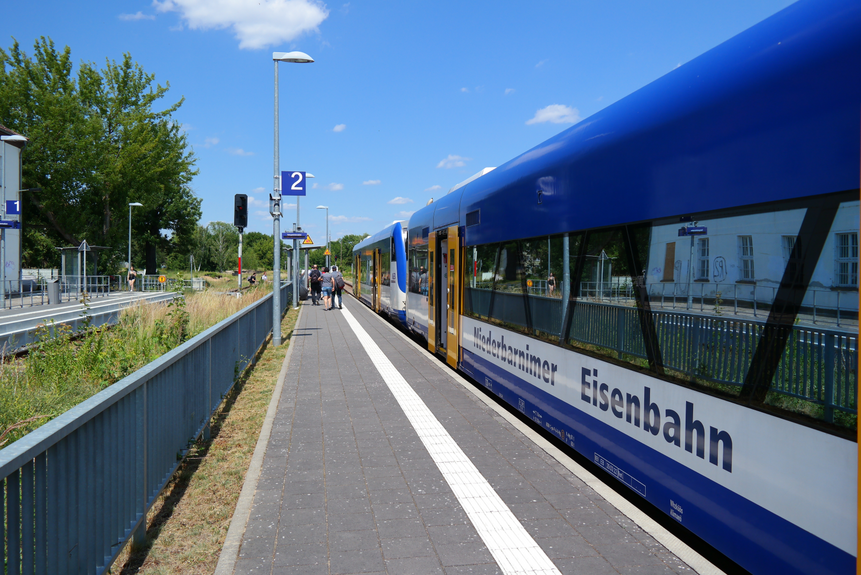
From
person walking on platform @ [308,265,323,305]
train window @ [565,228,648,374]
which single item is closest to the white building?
train window @ [565,228,648,374]

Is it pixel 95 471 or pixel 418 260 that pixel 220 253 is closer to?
pixel 418 260

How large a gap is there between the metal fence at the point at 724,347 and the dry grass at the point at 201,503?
3124mm

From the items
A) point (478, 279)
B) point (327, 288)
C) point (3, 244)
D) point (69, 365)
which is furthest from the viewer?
point (3, 244)

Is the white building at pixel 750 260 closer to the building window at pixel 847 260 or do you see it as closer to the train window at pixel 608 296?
the building window at pixel 847 260

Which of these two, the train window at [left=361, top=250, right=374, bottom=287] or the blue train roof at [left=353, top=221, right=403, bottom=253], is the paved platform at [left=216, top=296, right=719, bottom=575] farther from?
the train window at [left=361, top=250, right=374, bottom=287]

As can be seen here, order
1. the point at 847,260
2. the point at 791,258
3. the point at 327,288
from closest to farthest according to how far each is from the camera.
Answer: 1. the point at 847,260
2. the point at 791,258
3. the point at 327,288

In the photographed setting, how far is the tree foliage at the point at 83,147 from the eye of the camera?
38938 mm

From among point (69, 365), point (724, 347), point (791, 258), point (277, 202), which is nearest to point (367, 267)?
point (277, 202)

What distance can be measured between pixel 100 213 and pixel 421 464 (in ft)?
150

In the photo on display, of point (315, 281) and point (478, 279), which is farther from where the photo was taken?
point (315, 281)

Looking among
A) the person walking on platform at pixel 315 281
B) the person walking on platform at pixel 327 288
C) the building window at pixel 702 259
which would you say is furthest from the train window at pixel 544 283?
the person walking on platform at pixel 315 281

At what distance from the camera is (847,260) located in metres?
2.73

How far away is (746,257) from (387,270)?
1769 cm

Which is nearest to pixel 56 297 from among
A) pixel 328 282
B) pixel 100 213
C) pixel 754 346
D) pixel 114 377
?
pixel 328 282
